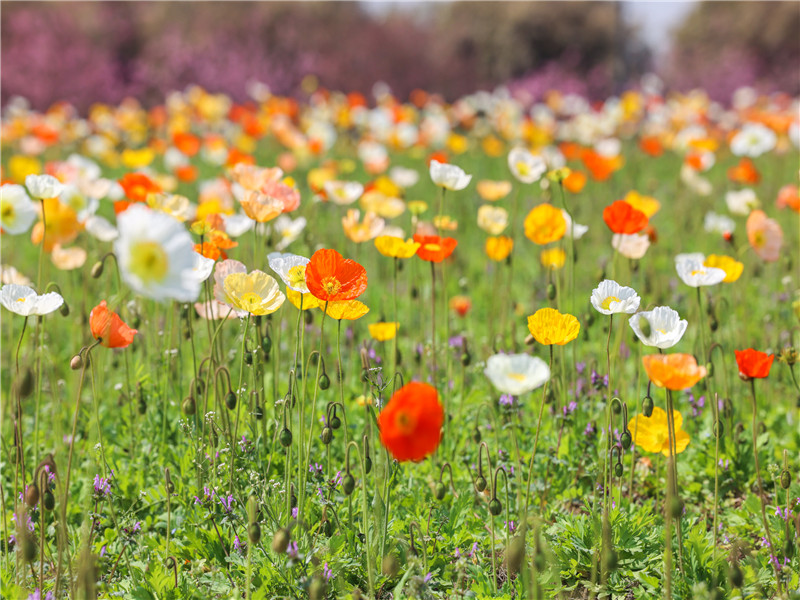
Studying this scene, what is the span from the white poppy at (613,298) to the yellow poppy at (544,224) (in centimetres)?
59

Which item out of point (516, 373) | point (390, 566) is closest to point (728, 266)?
point (516, 373)

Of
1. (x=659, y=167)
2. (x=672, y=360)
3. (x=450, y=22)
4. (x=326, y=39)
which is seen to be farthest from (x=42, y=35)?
(x=672, y=360)

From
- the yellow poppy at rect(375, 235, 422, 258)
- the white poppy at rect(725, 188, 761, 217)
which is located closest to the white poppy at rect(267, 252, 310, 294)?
the yellow poppy at rect(375, 235, 422, 258)

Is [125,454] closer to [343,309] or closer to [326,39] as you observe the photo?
[343,309]

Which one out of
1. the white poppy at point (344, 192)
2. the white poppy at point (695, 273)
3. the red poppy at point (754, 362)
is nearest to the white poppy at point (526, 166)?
the white poppy at point (344, 192)

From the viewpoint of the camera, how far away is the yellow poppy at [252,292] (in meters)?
1.60

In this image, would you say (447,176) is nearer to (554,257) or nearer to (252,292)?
(554,257)

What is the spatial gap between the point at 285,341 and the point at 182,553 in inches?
57.4

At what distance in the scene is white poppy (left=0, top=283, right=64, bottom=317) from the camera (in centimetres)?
156

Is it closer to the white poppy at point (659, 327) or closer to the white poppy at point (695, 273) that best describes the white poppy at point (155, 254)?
the white poppy at point (659, 327)

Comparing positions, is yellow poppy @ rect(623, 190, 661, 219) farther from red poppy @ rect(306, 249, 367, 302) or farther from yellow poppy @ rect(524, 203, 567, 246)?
red poppy @ rect(306, 249, 367, 302)

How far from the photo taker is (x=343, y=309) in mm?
1645

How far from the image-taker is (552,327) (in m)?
1.55

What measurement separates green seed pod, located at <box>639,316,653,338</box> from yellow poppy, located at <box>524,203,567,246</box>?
73cm
